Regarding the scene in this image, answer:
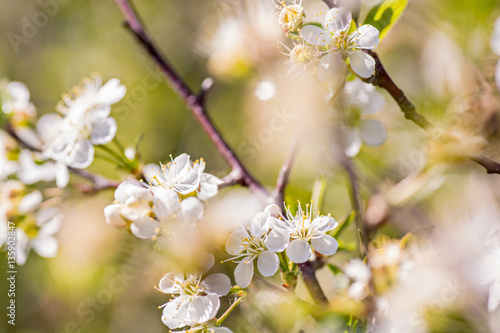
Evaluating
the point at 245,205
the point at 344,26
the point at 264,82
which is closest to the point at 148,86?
the point at 264,82

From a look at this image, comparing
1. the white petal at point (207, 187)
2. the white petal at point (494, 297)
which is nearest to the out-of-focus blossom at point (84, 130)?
the white petal at point (207, 187)

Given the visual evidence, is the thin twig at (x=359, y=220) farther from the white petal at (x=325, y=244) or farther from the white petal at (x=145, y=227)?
the white petal at (x=145, y=227)

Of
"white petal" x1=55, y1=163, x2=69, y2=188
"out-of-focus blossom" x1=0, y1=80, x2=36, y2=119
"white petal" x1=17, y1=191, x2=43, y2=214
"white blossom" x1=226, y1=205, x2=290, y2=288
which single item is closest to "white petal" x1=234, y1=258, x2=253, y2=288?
"white blossom" x1=226, y1=205, x2=290, y2=288

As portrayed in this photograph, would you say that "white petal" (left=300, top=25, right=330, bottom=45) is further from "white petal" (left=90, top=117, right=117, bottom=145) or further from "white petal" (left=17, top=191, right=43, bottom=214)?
"white petal" (left=17, top=191, right=43, bottom=214)

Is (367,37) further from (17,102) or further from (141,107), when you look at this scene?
(141,107)

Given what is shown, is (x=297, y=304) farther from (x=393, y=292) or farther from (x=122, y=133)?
(x=122, y=133)

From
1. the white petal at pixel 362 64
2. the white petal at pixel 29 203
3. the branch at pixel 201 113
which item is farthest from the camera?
the white petal at pixel 29 203

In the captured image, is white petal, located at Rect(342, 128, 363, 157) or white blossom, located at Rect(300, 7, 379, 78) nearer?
white blossom, located at Rect(300, 7, 379, 78)
